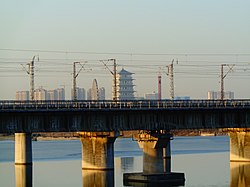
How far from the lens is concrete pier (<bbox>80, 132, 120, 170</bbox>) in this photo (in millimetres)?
107875

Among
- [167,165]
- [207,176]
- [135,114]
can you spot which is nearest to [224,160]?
[167,165]

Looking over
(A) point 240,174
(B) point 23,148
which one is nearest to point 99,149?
(B) point 23,148

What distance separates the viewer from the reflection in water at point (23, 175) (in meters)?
105

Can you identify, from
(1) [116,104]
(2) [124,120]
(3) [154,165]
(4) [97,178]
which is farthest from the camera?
(4) [97,178]

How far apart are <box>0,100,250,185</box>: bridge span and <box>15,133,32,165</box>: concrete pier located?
49.5 feet

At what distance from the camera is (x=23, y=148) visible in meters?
123

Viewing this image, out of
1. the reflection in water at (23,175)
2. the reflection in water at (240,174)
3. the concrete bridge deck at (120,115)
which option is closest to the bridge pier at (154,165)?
the concrete bridge deck at (120,115)

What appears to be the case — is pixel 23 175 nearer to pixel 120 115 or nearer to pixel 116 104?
pixel 116 104

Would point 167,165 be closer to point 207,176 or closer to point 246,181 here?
point 207,176

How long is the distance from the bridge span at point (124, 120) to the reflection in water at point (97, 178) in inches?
35.0

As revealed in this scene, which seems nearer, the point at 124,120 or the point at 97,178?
the point at 124,120

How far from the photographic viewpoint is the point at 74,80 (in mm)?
105750

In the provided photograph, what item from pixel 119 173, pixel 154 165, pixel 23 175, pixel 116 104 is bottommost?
pixel 119 173

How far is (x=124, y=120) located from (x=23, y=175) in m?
23.6
